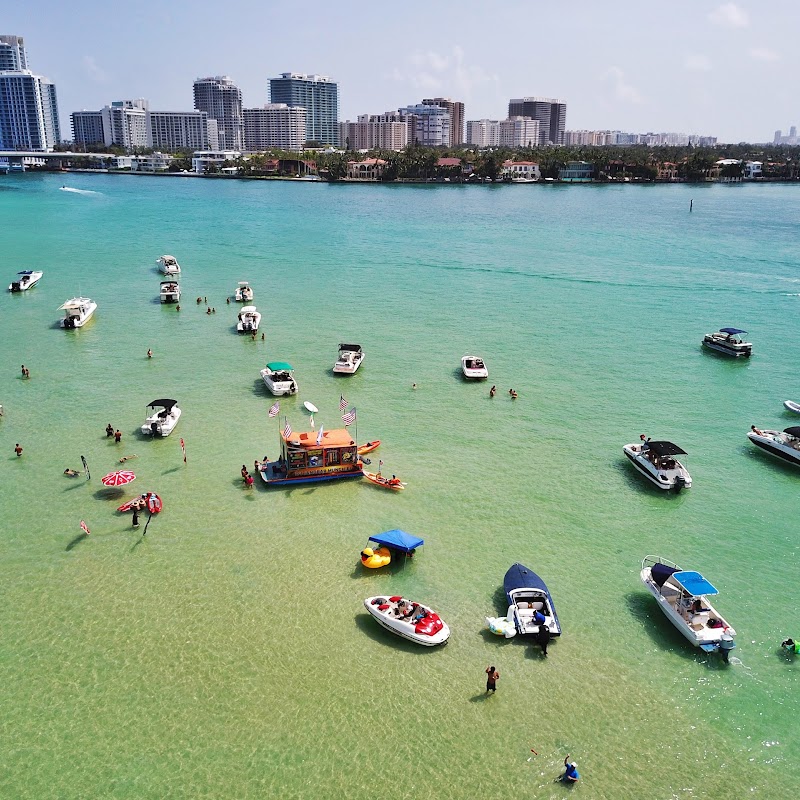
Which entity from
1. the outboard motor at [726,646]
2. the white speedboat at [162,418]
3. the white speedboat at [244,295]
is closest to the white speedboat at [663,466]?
the outboard motor at [726,646]

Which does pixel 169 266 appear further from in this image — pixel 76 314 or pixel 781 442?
pixel 781 442

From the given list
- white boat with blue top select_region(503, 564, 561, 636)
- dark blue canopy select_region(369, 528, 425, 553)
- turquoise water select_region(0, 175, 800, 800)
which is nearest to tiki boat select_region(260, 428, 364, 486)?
turquoise water select_region(0, 175, 800, 800)

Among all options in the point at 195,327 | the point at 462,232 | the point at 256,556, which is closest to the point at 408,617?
the point at 256,556

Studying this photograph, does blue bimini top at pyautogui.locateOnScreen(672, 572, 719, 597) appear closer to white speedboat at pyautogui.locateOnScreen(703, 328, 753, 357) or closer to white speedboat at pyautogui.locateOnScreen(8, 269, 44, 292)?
white speedboat at pyautogui.locateOnScreen(703, 328, 753, 357)

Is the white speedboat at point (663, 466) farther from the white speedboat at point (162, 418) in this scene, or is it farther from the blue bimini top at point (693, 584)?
the white speedboat at point (162, 418)

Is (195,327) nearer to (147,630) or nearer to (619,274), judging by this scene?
(147,630)

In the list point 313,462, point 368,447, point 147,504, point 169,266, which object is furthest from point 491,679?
point 169,266

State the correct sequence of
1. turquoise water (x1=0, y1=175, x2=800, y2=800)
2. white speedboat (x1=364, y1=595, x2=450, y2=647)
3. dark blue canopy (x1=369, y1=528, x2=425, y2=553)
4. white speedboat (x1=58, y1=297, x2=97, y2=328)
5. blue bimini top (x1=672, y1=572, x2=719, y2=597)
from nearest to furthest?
1. turquoise water (x1=0, y1=175, x2=800, y2=800)
2. white speedboat (x1=364, y1=595, x2=450, y2=647)
3. blue bimini top (x1=672, y1=572, x2=719, y2=597)
4. dark blue canopy (x1=369, y1=528, x2=425, y2=553)
5. white speedboat (x1=58, y1=297, x2=97, y2=328)
